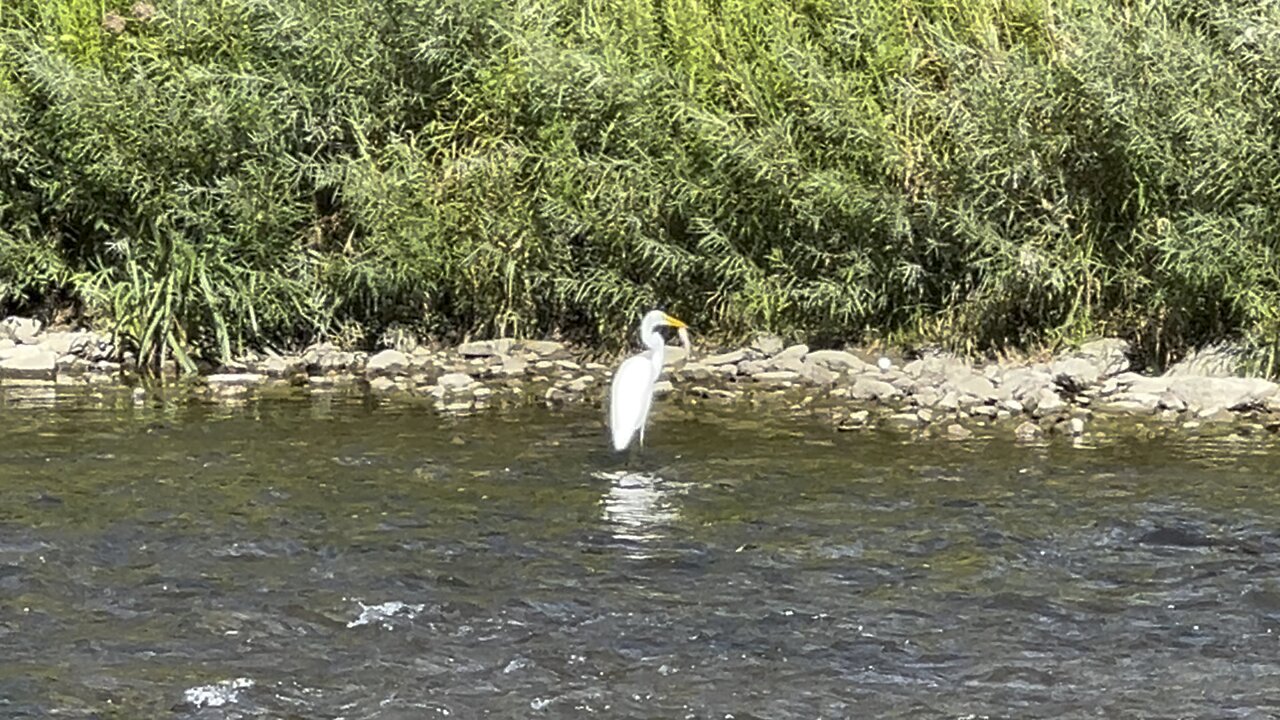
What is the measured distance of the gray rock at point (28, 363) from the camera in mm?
16250

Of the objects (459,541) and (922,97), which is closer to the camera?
(459,541)

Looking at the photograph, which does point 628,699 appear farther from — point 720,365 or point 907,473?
point 720,365

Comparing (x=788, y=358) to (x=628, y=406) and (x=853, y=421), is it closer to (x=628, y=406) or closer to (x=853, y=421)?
(x=853, y=421)

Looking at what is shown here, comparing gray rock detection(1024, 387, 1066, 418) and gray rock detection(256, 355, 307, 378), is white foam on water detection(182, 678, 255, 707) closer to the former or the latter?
gray rock detection(1024, 387, 1066, 418)

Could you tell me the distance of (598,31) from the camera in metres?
15.9

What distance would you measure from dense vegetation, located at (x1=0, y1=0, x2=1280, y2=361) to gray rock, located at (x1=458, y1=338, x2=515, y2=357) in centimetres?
35

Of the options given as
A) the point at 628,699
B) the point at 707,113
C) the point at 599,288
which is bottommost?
the point at 628,699

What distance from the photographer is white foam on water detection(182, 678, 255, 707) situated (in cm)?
732

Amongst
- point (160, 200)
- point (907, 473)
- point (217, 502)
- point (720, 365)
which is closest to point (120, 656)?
point (217, 502)

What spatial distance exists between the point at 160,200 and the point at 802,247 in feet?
18.6

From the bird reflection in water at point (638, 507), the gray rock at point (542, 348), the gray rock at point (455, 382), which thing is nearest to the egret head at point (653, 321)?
the gray rock at point (455, 382)

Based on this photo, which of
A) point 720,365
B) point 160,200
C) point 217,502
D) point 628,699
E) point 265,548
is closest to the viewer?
point 628,699

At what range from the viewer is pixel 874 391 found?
46.4 feet

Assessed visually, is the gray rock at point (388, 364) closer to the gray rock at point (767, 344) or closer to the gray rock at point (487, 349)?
the gray rock at point (487, 349)
